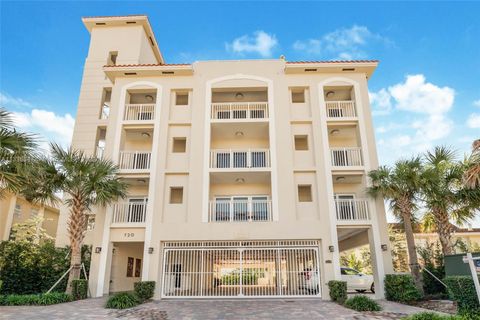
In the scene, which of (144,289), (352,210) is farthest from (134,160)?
(352,210)

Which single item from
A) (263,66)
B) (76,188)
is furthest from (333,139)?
(76,188)

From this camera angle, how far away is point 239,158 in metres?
16.8

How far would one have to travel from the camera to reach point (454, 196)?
1393 cm

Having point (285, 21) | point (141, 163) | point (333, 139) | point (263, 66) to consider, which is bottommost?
point (141, 163)

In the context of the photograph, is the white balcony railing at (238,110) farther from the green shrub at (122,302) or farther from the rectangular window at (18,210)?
the rectangular window at (18,210)

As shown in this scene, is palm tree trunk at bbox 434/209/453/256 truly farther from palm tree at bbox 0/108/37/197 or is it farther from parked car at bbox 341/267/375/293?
palm tree at bbox 0/108/37/197

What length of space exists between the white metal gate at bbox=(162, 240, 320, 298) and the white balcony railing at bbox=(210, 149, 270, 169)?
4246 millimetres

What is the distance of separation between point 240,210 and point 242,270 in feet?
10.4

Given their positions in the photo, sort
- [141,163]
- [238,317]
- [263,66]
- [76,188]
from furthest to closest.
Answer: [263,66] → [141,163] → [76,188] → [238,317]

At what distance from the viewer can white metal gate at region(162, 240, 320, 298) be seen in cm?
1452

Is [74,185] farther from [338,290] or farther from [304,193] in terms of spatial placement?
[338,290]

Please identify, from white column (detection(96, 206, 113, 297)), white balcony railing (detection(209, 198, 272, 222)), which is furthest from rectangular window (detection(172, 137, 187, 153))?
white column (detection(96, 206, 113, 297))

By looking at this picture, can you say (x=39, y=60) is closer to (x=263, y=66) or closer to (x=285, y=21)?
(x=263, y=66)

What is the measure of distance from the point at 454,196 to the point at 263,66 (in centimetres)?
1237
